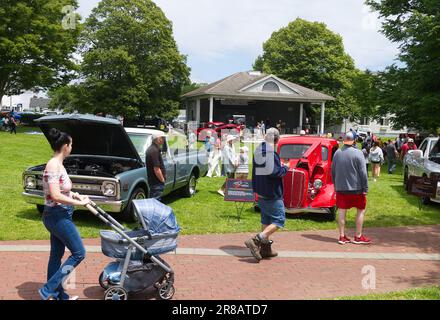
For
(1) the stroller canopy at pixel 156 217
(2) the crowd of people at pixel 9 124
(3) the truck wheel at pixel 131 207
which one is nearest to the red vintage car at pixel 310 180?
(3) the truck wheel at pixel 131 207

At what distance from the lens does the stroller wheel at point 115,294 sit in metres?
5.26

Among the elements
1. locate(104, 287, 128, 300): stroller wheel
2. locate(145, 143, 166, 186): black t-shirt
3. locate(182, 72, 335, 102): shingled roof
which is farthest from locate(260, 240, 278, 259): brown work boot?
locate(182, 72, 335, 102): shingled roof

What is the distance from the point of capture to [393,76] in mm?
27172

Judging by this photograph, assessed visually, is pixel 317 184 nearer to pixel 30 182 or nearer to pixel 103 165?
pixel 103 165

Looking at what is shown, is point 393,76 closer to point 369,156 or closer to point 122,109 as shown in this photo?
point 369,156

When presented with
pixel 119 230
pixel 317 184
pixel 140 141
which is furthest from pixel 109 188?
pixel 317 184

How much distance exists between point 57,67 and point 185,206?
35492 millimetres

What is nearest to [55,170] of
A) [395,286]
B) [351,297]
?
[351,297]

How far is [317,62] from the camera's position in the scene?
5859 centimetres

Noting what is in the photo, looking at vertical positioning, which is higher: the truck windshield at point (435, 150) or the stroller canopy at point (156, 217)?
the truck windshield at point (435, 150)

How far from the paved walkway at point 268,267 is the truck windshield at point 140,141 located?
3.09 metres

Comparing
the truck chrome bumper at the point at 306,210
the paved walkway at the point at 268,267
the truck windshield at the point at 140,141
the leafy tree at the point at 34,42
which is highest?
the leafy tree at the point at 34,42

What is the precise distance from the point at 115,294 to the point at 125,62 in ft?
142

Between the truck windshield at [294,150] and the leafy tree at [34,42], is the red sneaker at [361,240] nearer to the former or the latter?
the truck windshield at [294,150]
